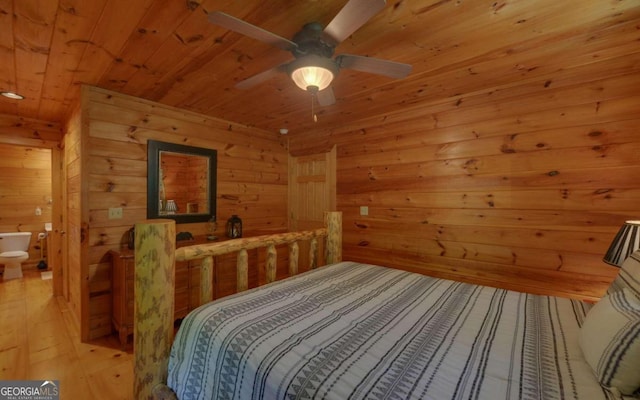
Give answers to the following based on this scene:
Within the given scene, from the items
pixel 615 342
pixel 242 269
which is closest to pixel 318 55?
pixel 242 269

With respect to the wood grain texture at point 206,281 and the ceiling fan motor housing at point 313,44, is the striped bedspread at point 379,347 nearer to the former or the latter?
the wood grain texture at point 206,281

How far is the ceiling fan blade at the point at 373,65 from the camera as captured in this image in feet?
4.61

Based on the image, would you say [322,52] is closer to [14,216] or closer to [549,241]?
[549,241]

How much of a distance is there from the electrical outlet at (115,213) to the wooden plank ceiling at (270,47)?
1.09 metres

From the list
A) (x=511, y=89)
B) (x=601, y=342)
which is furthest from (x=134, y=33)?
(x=511, y=89)

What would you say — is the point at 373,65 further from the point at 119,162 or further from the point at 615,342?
the point at 119,162

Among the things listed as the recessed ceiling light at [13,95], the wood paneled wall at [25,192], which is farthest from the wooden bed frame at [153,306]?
the wood paneled wall at [25,192]

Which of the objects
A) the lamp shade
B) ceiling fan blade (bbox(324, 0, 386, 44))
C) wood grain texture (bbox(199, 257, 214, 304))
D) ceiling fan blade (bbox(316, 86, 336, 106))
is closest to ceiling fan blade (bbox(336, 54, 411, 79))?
ceiling fan blade (bbox(324, 0, 386, 44))

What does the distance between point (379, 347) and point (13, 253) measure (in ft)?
18.3

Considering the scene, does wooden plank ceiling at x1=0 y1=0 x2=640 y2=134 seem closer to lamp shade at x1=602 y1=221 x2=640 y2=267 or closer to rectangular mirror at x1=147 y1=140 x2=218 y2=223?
rectangular mirror at x1=147 y1=140 x2=218 y2=223

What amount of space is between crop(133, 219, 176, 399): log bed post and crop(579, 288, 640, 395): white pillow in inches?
63.5

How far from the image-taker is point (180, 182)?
2947mm

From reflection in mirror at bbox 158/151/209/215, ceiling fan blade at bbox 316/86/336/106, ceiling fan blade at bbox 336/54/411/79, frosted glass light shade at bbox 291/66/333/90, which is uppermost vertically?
ceiling fan blade at bbox 336/54/411/79

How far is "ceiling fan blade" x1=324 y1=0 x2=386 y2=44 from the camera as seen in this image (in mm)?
1006
